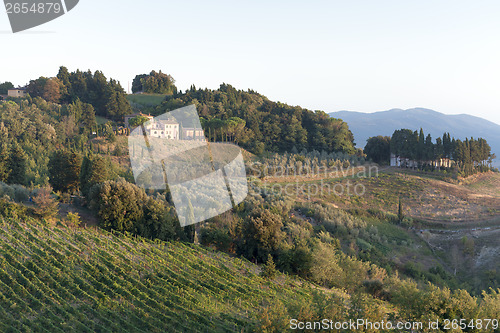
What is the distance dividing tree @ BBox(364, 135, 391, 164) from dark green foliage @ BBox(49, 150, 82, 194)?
41.9m

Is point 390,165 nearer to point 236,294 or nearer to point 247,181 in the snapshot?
point 247,181

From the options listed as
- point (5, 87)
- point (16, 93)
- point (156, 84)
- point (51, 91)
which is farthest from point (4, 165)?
point (156, 84)

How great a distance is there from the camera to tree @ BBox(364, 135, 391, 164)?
53.6 meters

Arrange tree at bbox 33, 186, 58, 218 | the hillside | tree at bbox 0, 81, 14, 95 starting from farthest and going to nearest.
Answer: tree at bbox 0, 81, 14, 95 → the hillside → tree at bbox 33, 186, 58, 218

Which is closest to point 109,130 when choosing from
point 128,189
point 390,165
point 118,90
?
point 118,90

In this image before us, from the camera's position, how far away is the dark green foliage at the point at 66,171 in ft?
83.3

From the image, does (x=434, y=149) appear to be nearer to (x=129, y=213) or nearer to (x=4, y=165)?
(x=129, y=213)

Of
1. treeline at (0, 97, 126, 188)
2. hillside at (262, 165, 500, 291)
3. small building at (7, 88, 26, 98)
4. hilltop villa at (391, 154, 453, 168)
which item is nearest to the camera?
hillside at (262, 165, 500, 291)

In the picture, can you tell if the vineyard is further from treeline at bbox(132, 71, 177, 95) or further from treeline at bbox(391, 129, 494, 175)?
treeline at bbox(132, 71, 177, 95)

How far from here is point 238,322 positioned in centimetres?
1233

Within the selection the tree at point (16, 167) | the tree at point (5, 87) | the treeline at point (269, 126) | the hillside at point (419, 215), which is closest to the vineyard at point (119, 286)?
the tree at point (16, 167)

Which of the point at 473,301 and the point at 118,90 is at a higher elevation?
the point at 118,90

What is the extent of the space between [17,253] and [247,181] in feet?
72.0

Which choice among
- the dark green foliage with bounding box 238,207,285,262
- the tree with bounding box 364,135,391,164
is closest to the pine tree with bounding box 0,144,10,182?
the dark green foliage with bounding box 238,207,285,262
